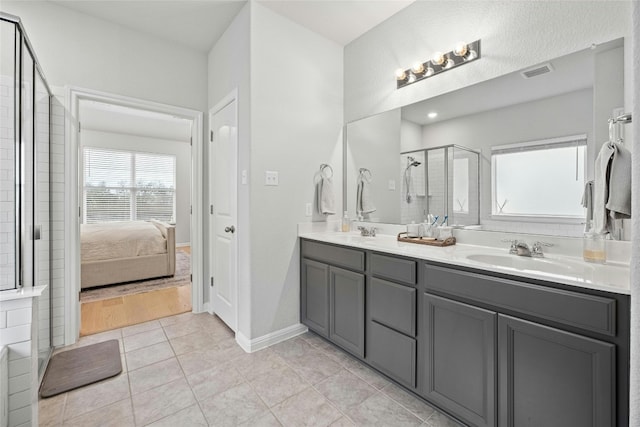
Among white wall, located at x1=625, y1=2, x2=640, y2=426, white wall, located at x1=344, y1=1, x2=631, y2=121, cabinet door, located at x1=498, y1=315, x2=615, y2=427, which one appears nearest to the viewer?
white wall, located at x1=625, y1=2, x2=640, y2=426

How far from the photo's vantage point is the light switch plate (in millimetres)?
2330

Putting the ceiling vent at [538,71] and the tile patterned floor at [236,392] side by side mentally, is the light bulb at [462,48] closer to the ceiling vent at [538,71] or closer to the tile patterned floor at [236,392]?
the ceiling vent at [538,71]

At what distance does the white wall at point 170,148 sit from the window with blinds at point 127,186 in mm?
101

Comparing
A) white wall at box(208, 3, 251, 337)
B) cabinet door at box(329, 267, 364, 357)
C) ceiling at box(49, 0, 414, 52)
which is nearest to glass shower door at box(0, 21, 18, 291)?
ceiling at box(49, 0, 414, 52)

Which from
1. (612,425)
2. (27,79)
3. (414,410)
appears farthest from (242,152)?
(612,425)

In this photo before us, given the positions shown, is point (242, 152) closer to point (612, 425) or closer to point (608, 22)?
point (608, 22)

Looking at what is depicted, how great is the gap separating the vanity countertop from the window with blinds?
19.8 feet

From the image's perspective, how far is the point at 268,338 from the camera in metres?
2.36

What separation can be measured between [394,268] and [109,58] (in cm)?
292

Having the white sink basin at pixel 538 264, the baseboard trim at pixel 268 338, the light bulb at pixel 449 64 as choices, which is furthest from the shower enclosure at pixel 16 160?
the light bulb at pixel 449 64

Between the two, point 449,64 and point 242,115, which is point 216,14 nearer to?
point 242,115

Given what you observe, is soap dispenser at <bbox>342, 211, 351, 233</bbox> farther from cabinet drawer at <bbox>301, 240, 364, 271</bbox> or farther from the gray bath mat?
the gray bath mat

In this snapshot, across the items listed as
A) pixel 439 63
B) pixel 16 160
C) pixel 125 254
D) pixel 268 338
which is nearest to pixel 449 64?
pixel 439 63

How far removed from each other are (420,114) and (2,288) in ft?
8.77
